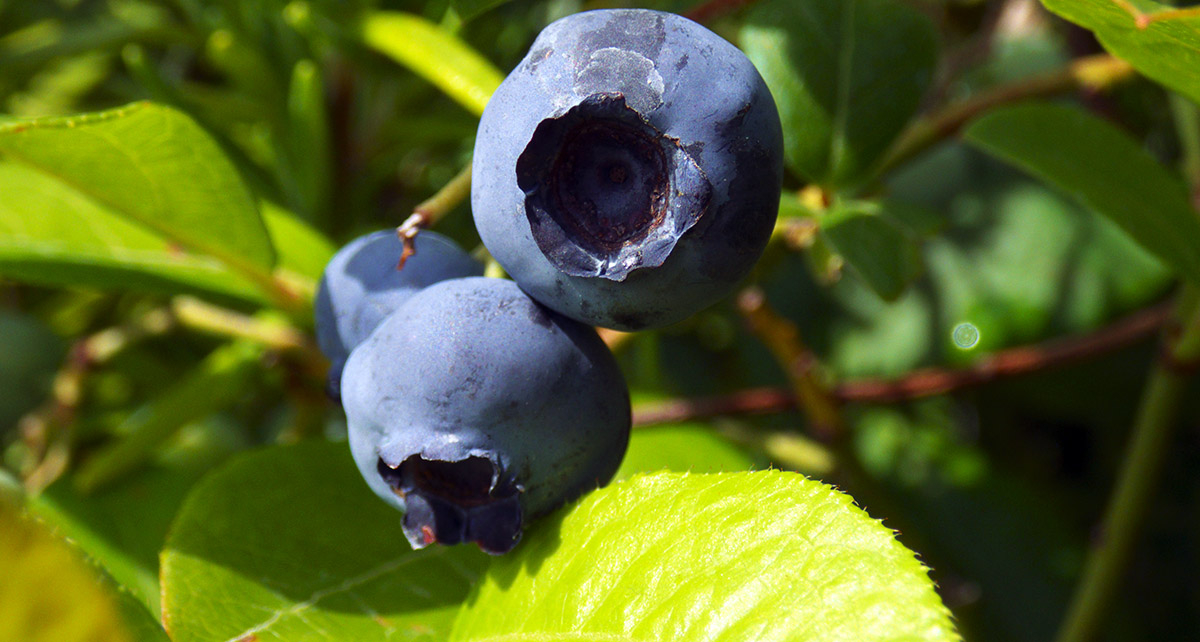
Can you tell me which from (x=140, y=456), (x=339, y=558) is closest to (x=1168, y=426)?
(x=339, y=558)

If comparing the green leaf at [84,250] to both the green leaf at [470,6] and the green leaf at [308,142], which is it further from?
the green leaf at [470,6]

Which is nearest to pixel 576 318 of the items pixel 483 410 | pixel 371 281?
pixel 483 410

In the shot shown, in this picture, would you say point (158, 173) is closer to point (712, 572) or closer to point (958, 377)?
point (712, 572)

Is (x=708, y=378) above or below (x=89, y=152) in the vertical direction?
below

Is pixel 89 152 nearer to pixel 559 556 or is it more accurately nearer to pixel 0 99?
pixel 559 556

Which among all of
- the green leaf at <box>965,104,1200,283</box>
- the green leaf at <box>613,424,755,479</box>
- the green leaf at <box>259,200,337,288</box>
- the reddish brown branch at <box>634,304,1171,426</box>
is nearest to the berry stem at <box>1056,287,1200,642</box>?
the reddish brown branch at <box>634,304,1171,426</box>

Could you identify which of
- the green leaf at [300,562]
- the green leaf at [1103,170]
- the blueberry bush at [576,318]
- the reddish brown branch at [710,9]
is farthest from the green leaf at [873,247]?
the green leaf at [300,562]
